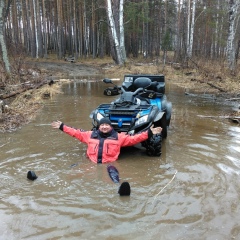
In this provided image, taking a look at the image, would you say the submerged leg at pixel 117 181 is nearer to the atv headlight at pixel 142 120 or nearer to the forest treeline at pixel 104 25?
the atv headlight at pixel 142 120

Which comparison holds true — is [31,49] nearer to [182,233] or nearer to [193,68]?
[193,68]

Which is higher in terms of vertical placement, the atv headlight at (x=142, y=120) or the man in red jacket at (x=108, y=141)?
the atv headlight at (x=142, y=120)

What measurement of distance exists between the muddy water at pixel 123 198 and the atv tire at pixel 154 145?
121 mm

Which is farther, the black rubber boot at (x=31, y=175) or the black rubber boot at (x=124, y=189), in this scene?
the black rubber boot at (x=31, y=175)

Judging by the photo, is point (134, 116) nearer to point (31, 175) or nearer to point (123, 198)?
point (123, 198)

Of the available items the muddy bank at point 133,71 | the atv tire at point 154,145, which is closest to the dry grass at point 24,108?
the muddy bank at point 133,71

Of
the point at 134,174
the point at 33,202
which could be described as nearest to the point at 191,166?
the point at 134,174

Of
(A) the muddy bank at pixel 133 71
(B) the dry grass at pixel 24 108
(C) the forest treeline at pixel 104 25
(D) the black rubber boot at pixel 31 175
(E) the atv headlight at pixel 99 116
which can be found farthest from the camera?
(C) the forest treeline at pixel 104 25

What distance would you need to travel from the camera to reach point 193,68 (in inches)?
743

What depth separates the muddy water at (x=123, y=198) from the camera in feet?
10.7

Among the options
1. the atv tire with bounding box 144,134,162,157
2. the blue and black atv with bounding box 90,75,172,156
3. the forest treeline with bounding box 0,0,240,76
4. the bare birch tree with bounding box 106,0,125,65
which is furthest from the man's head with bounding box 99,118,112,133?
the forest treeline with bounding box 0,0,240,76

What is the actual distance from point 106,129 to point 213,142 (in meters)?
2.47

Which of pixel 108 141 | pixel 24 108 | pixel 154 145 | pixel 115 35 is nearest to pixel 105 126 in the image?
pixel 108 141

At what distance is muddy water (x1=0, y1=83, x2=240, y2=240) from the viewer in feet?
10.7
